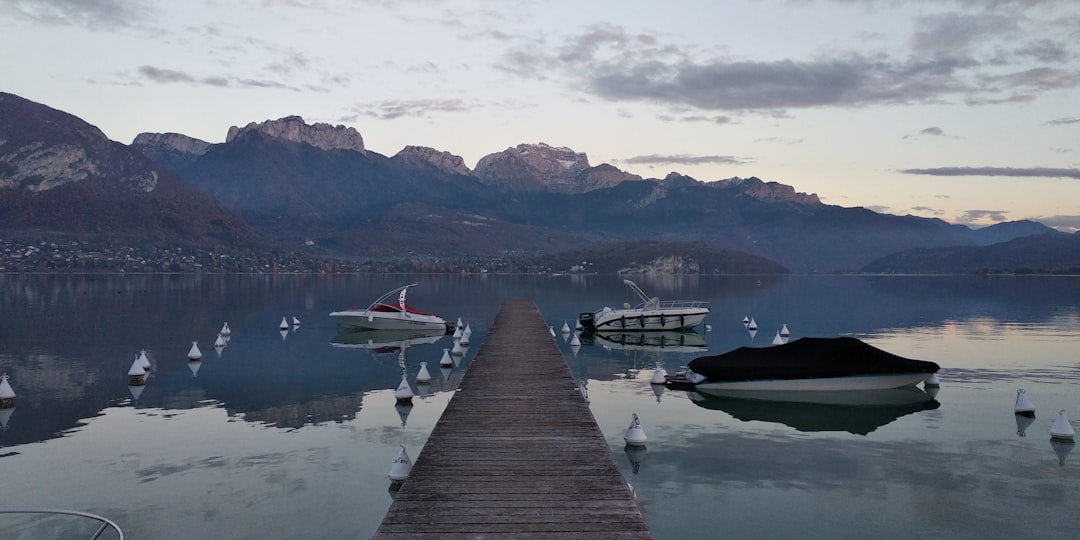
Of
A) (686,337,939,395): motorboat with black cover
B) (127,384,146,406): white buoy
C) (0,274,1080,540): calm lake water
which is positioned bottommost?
(0,274,1080,540): calm lake water

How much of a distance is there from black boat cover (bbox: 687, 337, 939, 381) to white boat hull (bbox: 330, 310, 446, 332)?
29.9 metres

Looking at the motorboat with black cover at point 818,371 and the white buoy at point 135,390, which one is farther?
the motorboat with black cover at point 818,371

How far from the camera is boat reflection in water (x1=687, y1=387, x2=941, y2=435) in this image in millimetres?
27250

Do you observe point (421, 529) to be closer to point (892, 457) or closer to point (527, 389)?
point (527, 389)

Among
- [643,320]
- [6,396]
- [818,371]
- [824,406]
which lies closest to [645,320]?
[643,320]

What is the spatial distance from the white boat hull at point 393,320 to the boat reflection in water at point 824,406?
29895mm

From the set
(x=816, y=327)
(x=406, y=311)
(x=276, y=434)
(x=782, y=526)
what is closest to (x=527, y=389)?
(x=276, y=434)

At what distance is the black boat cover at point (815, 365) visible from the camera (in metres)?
32.0

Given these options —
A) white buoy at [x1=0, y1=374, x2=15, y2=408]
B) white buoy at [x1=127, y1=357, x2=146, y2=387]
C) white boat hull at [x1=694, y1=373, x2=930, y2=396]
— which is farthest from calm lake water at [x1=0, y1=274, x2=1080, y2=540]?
white boat hull at [x1=694, y1=373, x2=930, y2=396]

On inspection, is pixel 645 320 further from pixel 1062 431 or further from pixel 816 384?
pixel 1062 431

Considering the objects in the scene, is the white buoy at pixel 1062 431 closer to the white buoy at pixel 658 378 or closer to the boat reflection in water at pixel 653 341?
the white buoy at pixel 658 378

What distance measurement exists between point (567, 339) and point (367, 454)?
35553 mm

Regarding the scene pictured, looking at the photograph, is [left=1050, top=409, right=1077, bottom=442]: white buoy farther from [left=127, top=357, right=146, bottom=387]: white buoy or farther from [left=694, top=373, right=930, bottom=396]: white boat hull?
[left=127, top=357, right=146, bottom=387]: white buoy

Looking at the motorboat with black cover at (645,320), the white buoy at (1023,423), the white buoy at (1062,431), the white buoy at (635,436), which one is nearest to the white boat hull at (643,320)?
the motorboat with black cover at (645,320)
